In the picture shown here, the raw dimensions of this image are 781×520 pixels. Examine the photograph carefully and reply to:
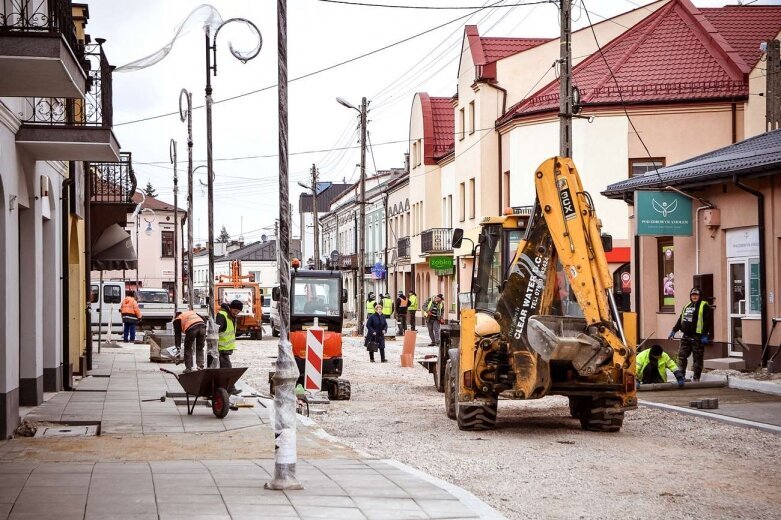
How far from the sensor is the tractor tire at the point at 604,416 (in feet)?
46.8

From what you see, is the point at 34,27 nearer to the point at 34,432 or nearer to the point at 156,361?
the point at 34,432

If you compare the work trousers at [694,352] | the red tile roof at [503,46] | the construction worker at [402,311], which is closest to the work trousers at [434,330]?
the construction worker at [402,311]

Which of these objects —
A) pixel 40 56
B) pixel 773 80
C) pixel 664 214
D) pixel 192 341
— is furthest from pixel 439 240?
pixel 40 56

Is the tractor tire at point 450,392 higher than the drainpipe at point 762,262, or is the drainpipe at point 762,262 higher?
the drainpipe at point 762,262

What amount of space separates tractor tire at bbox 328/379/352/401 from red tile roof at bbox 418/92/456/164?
35.1 metres

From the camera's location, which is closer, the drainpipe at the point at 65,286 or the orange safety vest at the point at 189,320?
the drainpipe at the point at 65,286

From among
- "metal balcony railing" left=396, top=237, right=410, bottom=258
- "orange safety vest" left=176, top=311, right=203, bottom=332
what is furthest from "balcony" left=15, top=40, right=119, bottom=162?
"metal balcony railing" left=396, top=237, right=410, bottom=258

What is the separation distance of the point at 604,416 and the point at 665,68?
2616cm

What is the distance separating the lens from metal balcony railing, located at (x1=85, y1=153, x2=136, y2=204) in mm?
26969

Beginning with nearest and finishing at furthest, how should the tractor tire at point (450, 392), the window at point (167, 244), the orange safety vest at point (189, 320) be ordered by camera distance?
the tractor tire at point (450, 392), the orange safety vest at point (189, 320), the window at point (167, 244)

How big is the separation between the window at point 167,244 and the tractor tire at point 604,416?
7785cm

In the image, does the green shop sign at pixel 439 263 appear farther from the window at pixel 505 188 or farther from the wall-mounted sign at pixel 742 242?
the wall-mounted sign at pixel 742 242

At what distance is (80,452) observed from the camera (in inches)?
478

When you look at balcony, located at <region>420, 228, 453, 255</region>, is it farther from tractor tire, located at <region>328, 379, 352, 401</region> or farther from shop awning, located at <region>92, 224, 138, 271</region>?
tractor tire, located at <region>328, 379, 352, 401</region>
